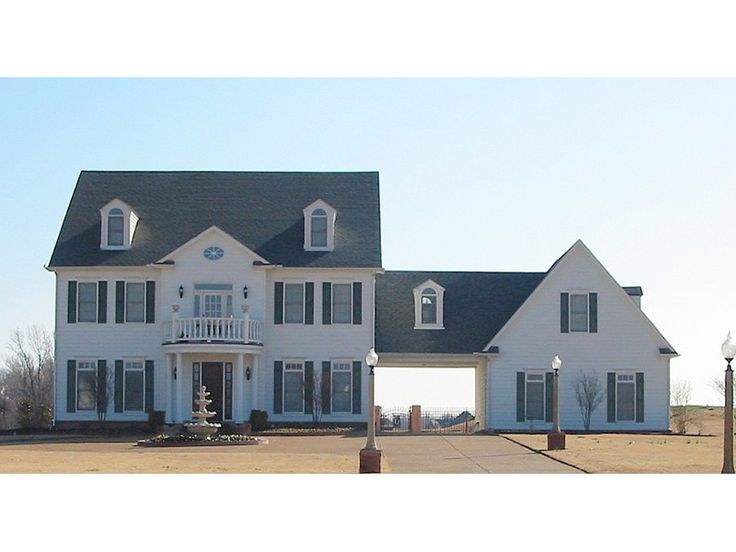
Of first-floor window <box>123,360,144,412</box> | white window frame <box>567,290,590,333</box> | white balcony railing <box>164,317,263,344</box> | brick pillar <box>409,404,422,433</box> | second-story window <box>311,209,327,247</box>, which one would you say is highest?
second-story window <box>311,209,327,247</box>

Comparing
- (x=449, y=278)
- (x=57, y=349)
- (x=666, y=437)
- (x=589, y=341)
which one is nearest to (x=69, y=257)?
(x=57, y=349)

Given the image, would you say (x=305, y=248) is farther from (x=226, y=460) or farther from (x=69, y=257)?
(x=226, y=460)

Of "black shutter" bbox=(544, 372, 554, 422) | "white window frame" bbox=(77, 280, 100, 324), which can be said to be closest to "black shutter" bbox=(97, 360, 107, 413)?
"white window frame" bbox=(77, 280, 100, 324)

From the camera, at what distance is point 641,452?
30.1 metres

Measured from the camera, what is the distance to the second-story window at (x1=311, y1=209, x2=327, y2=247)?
42.6 metres

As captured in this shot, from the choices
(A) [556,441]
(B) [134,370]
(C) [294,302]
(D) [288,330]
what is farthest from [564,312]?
(B) [134,370]

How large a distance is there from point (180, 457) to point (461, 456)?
6.53 metres

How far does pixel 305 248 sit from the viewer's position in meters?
42.4

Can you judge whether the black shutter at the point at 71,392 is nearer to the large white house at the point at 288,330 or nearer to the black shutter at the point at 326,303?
the large white house at the point at 288,330

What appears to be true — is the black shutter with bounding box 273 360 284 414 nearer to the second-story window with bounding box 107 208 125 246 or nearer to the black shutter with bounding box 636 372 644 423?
the second-story window with bounding box 107 208 125 246

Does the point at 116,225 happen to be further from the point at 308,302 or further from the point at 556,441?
the point at 556,441

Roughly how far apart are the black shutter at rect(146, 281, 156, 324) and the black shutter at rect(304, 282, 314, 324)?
507 centimetres
